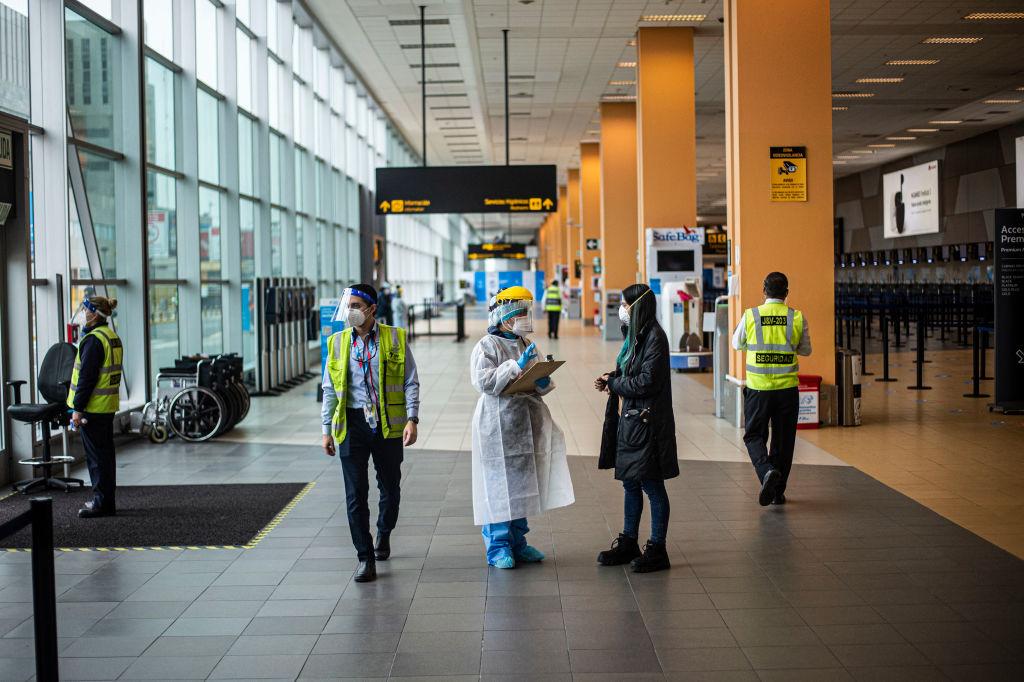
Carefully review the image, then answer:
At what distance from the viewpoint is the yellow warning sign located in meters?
10.3

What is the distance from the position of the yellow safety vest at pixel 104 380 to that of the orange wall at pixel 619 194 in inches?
664

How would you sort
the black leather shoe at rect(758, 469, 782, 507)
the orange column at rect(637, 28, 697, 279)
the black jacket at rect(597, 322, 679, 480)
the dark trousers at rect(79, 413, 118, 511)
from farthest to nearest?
the orange column at rect(637, 28, 697, 279) < the dark trousers at rect(79, 413, 118, 511) < the black leather shoe at rect(758, 469, 782, 507) < the black jacket at rect(597, 322, 679, 480)

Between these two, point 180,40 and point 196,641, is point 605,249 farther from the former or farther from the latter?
point 196,641

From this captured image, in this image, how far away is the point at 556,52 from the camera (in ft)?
58.5

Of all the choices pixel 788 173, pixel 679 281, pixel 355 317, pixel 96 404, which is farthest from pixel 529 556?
pixel 679 281

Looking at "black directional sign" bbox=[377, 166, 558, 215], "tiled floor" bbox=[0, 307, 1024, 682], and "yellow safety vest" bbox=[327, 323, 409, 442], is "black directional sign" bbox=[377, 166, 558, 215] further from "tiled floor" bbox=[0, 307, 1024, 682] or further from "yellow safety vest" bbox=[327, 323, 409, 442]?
"yellow safety vest" bbox=[327, 323, 409, 442]

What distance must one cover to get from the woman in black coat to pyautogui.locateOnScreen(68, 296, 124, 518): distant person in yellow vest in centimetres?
339

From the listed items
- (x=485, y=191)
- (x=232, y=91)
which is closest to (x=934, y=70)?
(x=485, y=191)

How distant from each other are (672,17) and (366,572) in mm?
12395

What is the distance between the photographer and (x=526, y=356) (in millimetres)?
5059

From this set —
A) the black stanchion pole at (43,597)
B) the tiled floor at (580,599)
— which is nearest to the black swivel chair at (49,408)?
the tiled floor at (580,599)

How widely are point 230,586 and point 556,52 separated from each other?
47.3 ft

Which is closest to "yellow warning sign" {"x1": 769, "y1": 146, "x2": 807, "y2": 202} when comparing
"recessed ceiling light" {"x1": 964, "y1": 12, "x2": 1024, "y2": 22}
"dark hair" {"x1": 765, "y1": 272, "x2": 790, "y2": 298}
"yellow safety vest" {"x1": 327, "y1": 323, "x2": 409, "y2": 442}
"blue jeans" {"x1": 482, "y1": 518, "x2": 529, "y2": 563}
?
"dark hair" {"x1": 765, "y1": 272, "x2": 790, "y2": 298}

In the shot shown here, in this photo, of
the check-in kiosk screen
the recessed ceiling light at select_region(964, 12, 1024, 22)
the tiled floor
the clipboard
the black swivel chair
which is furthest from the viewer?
the check-in kiosk screen
